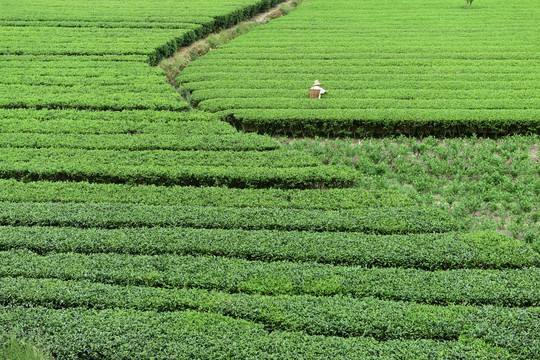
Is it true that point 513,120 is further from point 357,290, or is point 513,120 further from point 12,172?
point 12,172

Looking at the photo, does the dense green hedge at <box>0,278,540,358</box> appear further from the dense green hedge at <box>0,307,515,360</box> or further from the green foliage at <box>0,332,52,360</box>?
the green foliage at <box>0,332,52,360</box>

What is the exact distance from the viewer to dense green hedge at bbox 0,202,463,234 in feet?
34.0

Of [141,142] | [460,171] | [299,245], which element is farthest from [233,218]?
[460,171]

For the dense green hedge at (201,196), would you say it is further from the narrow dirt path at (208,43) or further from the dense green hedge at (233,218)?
the narrow dirt path at (208,43)

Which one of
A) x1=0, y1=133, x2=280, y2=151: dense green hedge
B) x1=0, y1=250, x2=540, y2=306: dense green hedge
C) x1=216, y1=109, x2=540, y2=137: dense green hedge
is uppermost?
x1=216, y1=109, x2=540, y2=137: dense green hedge

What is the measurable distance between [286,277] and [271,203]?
277 cm

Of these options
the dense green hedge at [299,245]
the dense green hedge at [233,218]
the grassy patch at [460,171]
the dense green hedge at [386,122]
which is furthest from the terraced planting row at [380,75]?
the dense green hedge at [299,245]

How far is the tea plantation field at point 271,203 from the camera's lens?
772 cm

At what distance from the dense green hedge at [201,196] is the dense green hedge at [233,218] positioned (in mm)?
344

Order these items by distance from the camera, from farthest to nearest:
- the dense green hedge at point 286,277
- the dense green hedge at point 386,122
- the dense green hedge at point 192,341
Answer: the dense green hedge at point 386,122
the dense green hedge at point 286,277
the dense green hedge at point 192,341

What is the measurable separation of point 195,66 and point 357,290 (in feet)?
52.1

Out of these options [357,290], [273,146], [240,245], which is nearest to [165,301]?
[240,245]

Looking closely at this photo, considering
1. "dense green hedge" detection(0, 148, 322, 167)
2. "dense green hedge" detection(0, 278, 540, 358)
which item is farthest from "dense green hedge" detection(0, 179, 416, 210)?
"dense green hedge" detection(0, 278, 540, 358)

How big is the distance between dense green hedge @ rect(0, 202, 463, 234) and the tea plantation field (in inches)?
1.7
